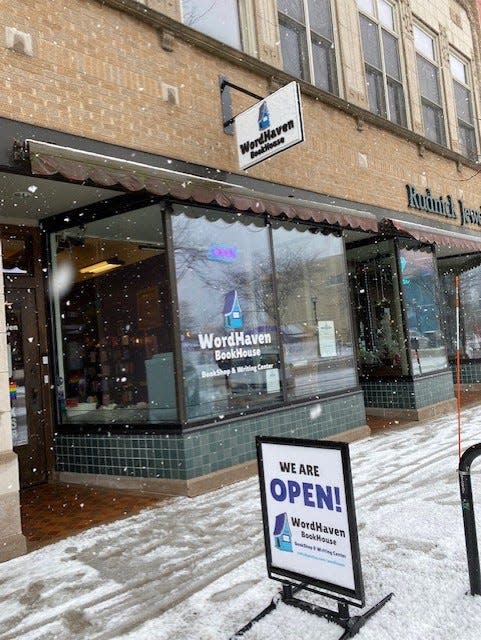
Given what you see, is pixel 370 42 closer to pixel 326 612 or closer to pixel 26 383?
pixel 26 383

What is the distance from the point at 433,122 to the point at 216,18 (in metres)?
6.70

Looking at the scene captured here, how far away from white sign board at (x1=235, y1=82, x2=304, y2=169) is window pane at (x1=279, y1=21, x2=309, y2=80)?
230 centimetres

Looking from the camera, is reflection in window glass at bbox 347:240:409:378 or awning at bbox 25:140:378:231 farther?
reflection in window glass at bbox 347:240:409:378

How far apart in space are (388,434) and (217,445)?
11.6ft

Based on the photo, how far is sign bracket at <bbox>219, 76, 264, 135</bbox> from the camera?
24.6ft

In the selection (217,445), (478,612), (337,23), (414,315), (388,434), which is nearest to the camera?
(478,612)

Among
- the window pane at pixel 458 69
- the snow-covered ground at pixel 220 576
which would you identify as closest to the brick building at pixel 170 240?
the snow-covered ground at pixel 220 576

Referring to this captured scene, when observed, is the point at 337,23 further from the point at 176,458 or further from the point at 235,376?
the point at 176,458

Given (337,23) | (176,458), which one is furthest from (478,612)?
(337,23)

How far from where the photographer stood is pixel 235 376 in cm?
702

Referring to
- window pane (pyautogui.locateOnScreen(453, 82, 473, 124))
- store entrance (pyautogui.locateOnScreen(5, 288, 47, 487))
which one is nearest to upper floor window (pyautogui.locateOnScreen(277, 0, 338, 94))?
window pane (pyautogui.locateOnScreen(453, 82, 473, 124))

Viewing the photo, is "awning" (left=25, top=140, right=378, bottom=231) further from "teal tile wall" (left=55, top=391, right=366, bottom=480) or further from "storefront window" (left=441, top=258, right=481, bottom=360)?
"storefront window" (left=441, top=258, right=481, bottom=360)

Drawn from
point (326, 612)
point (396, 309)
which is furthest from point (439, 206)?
point (326, 612)

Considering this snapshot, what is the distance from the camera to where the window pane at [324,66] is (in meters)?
9.67
